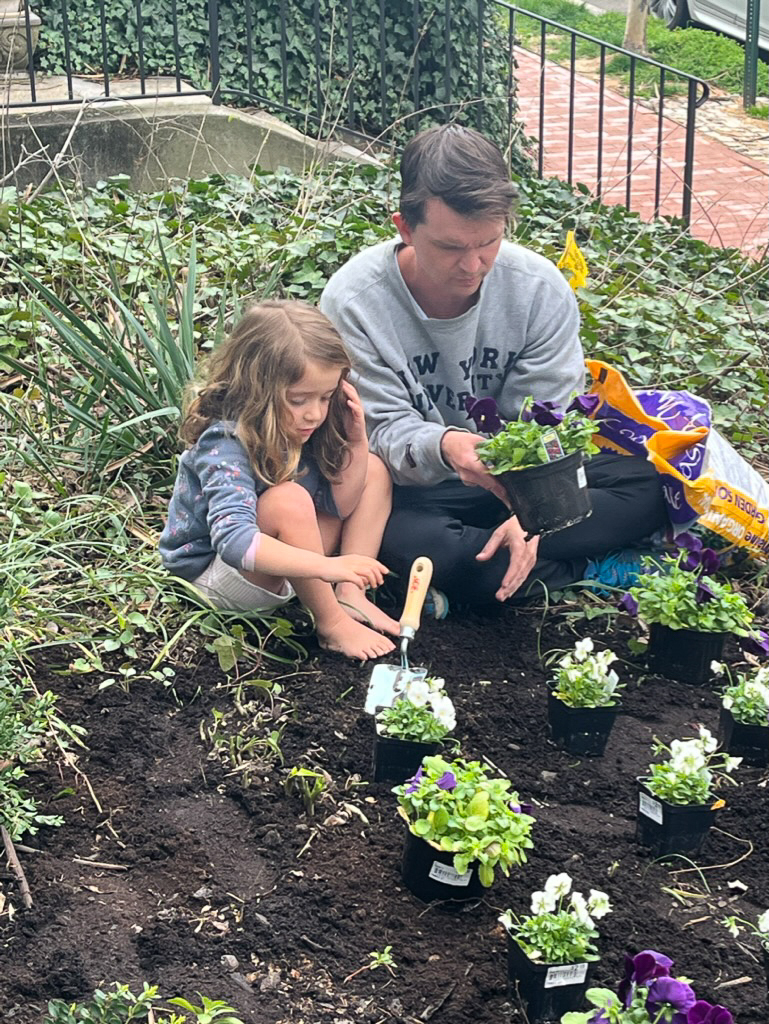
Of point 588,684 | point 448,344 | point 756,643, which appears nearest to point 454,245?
point 448,344

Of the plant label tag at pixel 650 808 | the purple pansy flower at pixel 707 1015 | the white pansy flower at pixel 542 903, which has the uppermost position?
the purple pansy flower at pixel 707 1015

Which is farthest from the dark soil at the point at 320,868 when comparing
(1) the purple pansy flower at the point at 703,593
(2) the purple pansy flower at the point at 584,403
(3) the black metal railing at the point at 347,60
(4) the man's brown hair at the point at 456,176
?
(3) the black metal railing at the point at 347,60

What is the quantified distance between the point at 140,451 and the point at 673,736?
1873 millimetres

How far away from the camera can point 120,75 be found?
7.79 m

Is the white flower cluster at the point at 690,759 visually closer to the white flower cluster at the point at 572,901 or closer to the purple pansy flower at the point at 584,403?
the white flower cluster at the point at 572,901

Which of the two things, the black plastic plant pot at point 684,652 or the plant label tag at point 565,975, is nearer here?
the plant label tag at point 565,975

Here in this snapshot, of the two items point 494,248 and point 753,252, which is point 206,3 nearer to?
point 753,252

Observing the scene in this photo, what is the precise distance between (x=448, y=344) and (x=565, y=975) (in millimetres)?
1909

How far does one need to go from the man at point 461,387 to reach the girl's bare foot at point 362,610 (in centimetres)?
22

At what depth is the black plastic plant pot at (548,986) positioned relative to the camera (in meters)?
2.01

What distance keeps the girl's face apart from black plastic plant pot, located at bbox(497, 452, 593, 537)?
0.48m

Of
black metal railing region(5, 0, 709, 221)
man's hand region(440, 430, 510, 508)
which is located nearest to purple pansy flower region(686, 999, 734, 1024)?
man's hand region(440, 430, 510, 508)

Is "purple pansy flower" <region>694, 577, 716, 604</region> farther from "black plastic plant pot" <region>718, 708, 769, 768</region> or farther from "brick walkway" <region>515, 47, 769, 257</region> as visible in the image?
"brick walkway" <region>515, 47, 769, 257</region>

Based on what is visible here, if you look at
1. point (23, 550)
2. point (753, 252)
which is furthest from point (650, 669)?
point (753, 252)
